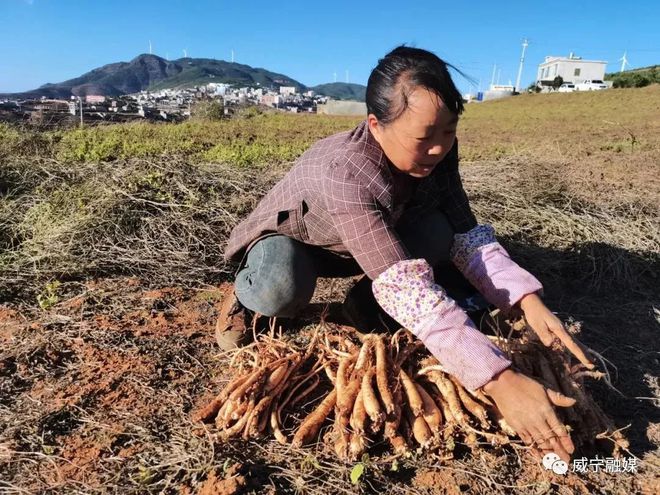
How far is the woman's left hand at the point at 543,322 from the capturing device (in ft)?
5.29

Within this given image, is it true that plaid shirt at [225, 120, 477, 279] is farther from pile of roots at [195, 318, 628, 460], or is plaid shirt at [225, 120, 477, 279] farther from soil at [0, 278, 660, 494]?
soil at [0, 278, 660, 494]

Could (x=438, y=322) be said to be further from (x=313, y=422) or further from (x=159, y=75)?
(x=159, y=75)

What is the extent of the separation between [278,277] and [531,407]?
0.99 metres

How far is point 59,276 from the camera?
2906mm

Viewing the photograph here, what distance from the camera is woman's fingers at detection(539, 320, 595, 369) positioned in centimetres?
156

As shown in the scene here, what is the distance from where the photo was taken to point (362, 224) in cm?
160

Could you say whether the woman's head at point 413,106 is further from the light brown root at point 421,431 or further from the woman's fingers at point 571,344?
the light brown root at point 421,431

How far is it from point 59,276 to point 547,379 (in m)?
2.51

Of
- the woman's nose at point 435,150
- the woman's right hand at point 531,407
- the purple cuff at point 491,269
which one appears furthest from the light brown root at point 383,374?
the woman's nose at point 435,150

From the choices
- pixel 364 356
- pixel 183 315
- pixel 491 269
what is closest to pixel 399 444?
pixel 364 356

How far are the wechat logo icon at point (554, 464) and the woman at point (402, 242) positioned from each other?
2 centimetres

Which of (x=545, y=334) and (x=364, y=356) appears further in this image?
(x=364, y=356)

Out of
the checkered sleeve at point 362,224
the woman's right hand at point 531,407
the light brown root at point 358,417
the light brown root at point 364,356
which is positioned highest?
the checkered sleeve at point 362,224

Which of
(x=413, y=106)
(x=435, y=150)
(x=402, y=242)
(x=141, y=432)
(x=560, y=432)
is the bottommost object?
(x=141, y=432)
